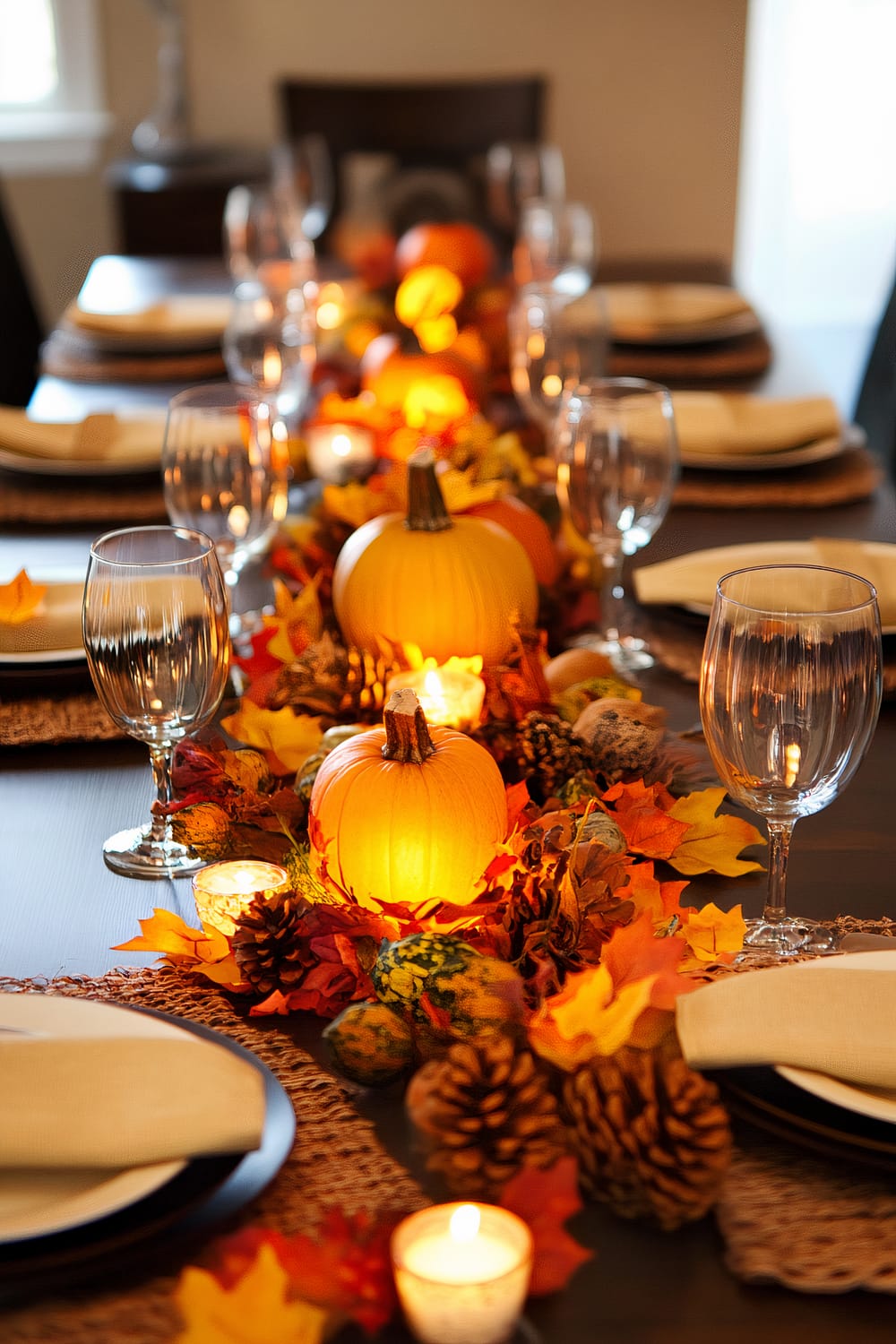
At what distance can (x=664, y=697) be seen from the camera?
1029 millimetres

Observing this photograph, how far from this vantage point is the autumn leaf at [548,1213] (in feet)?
1.61

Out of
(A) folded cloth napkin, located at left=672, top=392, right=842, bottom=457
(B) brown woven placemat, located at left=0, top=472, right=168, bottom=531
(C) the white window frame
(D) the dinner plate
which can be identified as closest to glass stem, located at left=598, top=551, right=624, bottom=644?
(A) folded cloth napkin, located at left=672, top=392, right=842, bottom=457

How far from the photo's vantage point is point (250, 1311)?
0.46 metres

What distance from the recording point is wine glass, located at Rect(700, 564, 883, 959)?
0.69 metres

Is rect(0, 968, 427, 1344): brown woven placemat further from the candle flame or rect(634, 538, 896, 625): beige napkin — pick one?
rect(634, 538, 896, 625): beige napkin

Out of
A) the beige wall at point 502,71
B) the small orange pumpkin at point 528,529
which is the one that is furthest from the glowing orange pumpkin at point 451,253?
the beige wall at point 502,71

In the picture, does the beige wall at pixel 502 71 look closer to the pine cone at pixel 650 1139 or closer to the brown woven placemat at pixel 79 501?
the brown woven placemat at pixel 79 501

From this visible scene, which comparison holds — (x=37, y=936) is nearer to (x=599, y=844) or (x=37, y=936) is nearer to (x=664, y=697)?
(x=599, y=844)

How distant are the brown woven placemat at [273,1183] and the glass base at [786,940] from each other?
0.23 m

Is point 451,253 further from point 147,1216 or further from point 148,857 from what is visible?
point 147,1216

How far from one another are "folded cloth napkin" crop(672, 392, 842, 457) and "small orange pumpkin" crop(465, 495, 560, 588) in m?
0.41

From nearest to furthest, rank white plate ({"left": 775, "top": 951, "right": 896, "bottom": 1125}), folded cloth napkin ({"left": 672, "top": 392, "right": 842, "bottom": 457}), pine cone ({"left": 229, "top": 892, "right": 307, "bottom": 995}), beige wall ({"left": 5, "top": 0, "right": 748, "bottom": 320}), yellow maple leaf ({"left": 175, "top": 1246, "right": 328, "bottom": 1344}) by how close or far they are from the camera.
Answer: yellow maple leaf ({"left": 175, "top": 1246, "right": 328, "bottom": 1344}) < white plate ({"left": 775, "top": 951, "right": 896, "bottom": 1125}) < pine cone ({"left": 229, "top": 892, "right": 307, "bottom": 995}) < folded cloth napkin ({"left": 672, "top": 392, "right": 842, "bottom": 457}) < beige wall ({"left": 5, "top": 0, "right": 748, "bottom": 320})

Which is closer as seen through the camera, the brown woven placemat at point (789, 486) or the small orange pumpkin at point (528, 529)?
the small orange pumpkin at point (528, 529)

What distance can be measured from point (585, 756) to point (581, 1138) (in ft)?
1.12
